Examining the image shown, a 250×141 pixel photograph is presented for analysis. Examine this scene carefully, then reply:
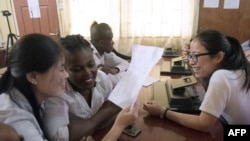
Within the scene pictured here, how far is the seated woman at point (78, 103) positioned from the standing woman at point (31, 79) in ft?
0.16

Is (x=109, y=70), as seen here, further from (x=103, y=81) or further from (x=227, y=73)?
(x=227, y=73)

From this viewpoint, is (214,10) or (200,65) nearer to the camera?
(200,65)

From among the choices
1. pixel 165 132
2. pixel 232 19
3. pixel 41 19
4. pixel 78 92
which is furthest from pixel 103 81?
pixel 41 19

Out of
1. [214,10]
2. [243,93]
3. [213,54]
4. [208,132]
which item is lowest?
[208,132]

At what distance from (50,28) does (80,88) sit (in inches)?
109

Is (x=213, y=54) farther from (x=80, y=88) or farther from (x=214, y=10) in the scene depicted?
(x=214, y=10)

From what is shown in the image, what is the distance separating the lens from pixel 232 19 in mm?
2631

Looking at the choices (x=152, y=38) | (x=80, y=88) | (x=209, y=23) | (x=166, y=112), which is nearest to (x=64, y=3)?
(x=152, y=38)

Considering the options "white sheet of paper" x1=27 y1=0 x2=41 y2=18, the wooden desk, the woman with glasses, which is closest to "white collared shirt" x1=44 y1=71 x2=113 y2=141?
the wooden desk

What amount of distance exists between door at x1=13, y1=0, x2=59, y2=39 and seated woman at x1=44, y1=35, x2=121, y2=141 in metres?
2.56

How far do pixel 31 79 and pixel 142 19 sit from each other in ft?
7.76

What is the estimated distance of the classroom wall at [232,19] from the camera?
2.57 m

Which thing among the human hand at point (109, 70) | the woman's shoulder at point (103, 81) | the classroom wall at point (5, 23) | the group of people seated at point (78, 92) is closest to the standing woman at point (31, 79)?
the group of people seated at point (78, 92)

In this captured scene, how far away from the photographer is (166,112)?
97cm
